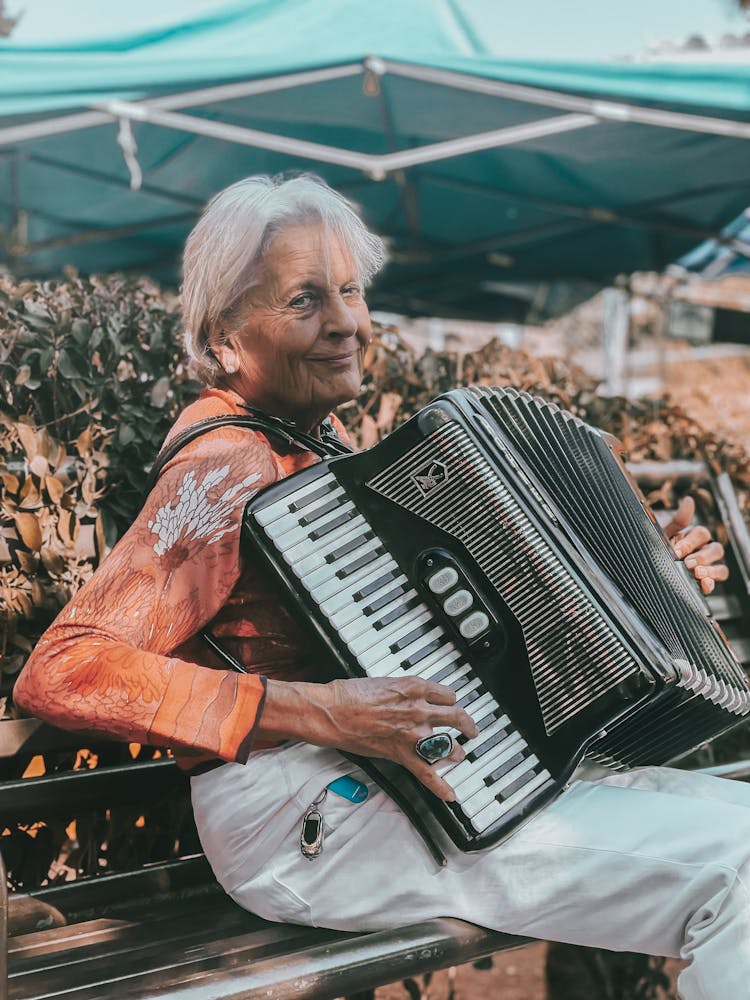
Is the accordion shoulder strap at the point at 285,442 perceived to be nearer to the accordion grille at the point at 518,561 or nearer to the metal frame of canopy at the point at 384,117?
the accordion grille at the point at 518,561

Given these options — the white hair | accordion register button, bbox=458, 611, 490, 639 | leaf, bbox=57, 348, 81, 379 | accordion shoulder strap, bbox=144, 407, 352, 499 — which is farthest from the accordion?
leaf, bbox=57, 348, 81, 379

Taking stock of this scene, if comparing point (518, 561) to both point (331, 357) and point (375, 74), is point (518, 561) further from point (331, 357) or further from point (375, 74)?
point (375, 74)

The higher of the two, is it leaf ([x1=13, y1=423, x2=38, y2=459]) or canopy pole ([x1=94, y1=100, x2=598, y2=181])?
canopy pole ([x1=94, y1=100, x2=598, y2=181])

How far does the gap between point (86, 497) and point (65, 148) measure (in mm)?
3511

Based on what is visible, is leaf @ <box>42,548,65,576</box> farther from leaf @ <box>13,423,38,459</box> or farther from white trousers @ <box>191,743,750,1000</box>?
white trousers @ <box>191,743,750,1000</box>

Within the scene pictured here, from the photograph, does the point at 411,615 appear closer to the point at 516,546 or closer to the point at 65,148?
the point at 516,546

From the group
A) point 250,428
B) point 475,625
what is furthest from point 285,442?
point 475,625

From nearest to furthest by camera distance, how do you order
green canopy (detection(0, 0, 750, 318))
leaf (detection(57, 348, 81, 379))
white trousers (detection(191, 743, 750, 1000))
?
white trousers (detection(191, 743, 750, 1000)), leaf (detection(57, 348, 81, 379)), green canopy (detection(0, 0, 750, 318))

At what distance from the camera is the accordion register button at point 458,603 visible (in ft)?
5.34

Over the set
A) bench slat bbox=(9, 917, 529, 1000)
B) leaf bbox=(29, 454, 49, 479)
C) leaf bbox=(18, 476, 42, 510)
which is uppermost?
leaf bbox=(29, 454, 49, 479)

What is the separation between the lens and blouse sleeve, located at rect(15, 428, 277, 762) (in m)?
1.51

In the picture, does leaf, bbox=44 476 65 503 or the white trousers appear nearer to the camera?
the white trousers

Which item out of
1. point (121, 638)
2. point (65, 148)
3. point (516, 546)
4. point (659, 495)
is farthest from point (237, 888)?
point (65, 148)

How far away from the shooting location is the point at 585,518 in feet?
5.84
